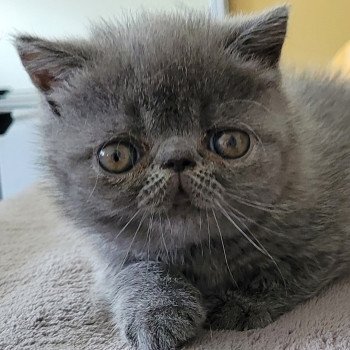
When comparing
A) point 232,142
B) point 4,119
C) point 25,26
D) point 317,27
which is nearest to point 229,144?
point 232,142

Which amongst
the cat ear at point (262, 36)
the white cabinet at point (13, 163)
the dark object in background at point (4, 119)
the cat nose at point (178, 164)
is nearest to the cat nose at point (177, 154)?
the cat nose at point (178, 164)

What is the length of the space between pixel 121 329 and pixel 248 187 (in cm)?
27

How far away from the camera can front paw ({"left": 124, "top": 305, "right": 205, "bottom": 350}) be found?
0.87 m

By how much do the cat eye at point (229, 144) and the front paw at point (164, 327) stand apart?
209mm

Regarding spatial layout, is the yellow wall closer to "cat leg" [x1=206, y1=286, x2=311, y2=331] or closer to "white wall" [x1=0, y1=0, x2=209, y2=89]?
"white wall" [x1=0, y1=0, x2=209, y2=89]

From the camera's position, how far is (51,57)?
922 millimetres

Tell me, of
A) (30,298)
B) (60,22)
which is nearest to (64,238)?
(30,298)

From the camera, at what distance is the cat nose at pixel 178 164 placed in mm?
828

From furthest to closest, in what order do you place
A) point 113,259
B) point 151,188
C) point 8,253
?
point 8,253, point 113,259, point 151,188

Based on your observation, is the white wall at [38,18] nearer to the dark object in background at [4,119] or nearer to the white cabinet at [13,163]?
the dark object in background at [4,119]

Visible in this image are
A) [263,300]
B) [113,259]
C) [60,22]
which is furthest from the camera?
[60,22]

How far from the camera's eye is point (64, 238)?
4.66ft

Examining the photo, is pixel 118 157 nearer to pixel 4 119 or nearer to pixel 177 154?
pixel 177 154

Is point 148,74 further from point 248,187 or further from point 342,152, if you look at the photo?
point 342,152
